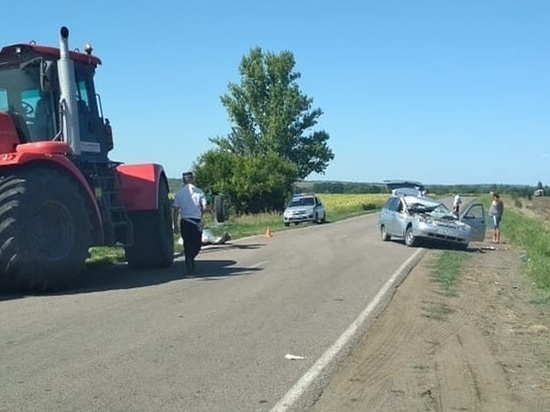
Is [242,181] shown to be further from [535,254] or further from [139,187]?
[139,187]

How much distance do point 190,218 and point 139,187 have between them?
116cm

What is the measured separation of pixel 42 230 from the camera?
40.8 feet

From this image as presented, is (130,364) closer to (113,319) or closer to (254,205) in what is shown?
(113,319)

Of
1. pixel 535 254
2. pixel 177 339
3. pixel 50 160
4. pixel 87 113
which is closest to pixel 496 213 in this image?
pixel 535 254

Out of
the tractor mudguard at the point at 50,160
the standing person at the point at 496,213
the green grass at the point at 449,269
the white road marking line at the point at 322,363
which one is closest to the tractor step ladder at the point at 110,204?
the tractor mudguard at the point at 50,160

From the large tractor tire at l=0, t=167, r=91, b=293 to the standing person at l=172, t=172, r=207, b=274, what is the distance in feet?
8.25

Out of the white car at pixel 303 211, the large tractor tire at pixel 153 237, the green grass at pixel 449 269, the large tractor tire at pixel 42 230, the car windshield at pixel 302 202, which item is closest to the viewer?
the large tractor tire at pixel 42 230

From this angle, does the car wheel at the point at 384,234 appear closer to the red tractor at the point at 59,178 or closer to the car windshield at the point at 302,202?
the red tractor at the point at 59,178

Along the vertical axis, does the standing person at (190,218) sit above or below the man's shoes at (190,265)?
above

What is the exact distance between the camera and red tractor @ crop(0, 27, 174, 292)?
12.0 meters

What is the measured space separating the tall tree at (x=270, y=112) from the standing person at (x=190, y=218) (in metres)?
68.2

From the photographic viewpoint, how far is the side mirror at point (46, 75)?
12.9 m

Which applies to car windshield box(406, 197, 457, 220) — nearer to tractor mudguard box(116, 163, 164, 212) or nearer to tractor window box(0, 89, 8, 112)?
tractor mudguard box(116, 163, 164, 212)

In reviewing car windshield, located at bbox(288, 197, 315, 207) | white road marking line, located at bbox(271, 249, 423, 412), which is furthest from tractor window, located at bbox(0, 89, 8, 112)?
car windshield, located at bbox(288, 197, 315, 207)
